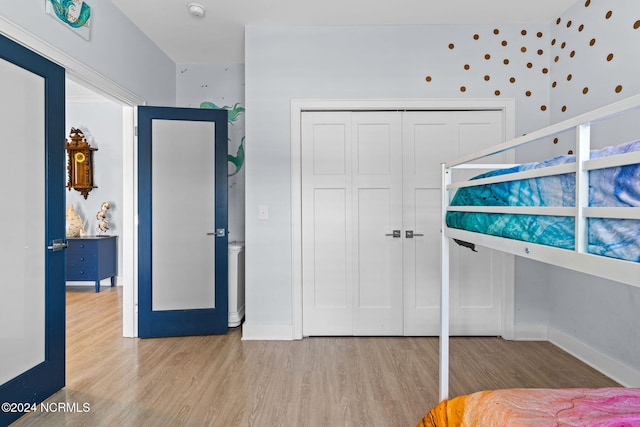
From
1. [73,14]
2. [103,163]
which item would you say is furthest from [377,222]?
[103,163]

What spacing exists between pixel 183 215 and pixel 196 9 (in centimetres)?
166

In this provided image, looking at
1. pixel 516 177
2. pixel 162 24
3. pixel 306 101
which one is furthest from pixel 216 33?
pixel 516 177

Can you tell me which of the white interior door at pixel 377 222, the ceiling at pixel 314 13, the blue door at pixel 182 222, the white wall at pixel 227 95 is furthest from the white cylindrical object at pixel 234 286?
the ceiling at pixel 314 13

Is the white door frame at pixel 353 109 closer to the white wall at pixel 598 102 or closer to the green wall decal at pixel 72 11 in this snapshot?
the white wall at pixel 598 102

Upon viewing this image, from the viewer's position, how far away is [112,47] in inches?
105

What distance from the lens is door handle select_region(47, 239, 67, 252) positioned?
207cm

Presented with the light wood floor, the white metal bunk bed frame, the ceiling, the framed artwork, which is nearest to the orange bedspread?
the white metal bunk bed frame

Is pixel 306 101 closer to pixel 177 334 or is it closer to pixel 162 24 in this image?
pixel 162 24

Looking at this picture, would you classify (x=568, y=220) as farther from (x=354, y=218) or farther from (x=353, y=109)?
(x=353, y=109)

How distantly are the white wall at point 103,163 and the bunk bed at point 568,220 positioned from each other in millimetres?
4875

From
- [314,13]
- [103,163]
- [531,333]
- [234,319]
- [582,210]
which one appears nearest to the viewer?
[582,210]

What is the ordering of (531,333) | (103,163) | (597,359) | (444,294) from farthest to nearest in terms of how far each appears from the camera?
(103,163) < (531,333) < (597,359) < (444,294)

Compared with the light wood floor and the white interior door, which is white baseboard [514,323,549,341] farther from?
the white interior door

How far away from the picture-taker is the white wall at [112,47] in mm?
1939
